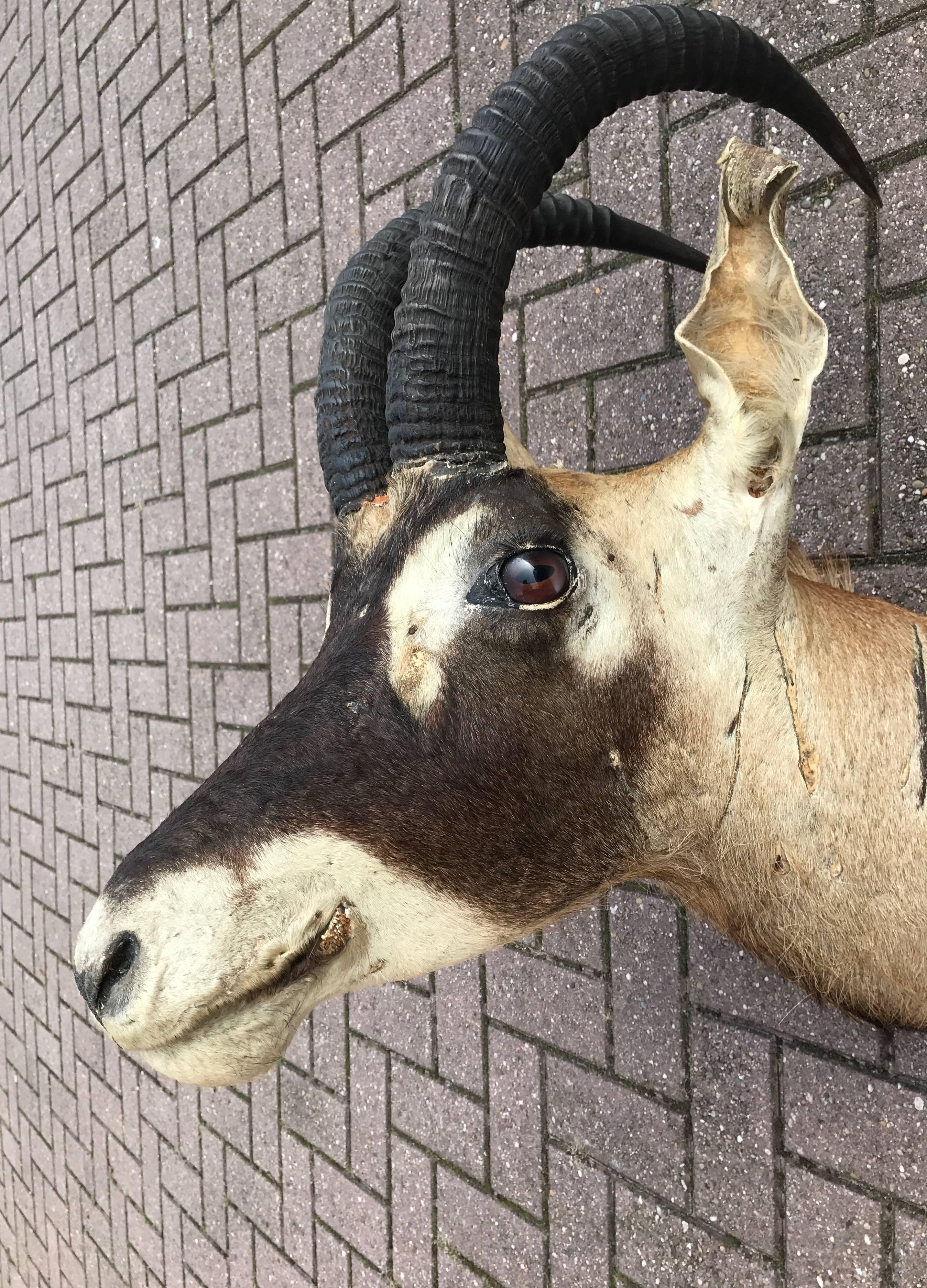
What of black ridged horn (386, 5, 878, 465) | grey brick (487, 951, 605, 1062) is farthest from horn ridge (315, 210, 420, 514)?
grey brick (487, 951, 605, 1062)

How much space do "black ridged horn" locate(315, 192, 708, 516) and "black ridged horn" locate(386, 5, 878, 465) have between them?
191mm

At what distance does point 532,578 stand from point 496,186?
0.61 meters

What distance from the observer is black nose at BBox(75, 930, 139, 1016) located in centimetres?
159

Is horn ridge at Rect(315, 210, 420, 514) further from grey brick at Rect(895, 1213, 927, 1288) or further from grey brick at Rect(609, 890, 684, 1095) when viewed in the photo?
grey brick at Rect(895, 1213, 927, 1288)

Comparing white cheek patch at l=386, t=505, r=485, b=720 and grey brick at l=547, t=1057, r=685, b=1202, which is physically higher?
white cheek patch at l=386, t=505, r=485, b=720

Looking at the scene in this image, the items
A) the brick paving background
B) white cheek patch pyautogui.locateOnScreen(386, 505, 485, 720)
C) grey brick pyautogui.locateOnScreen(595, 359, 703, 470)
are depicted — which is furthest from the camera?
grey brick pyautogui.locateOnScreen(595, 359, 703, 470)

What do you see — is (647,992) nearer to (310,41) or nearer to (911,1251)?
(911,1251)

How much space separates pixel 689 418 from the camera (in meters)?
3.09

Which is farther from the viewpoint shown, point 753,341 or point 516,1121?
point 516,1121

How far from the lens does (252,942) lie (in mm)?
1604

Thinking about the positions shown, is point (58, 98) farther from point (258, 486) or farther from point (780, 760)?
point (780, 760)

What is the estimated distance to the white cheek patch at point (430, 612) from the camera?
1.69 m

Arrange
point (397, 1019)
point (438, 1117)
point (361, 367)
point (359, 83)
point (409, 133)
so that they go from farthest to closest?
point (359, 83) < point (397, 1019) < point (409, 133) < point (438, 1117) < point (361, 367)

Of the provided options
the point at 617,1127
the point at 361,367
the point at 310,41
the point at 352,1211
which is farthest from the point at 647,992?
the point at 310,41
